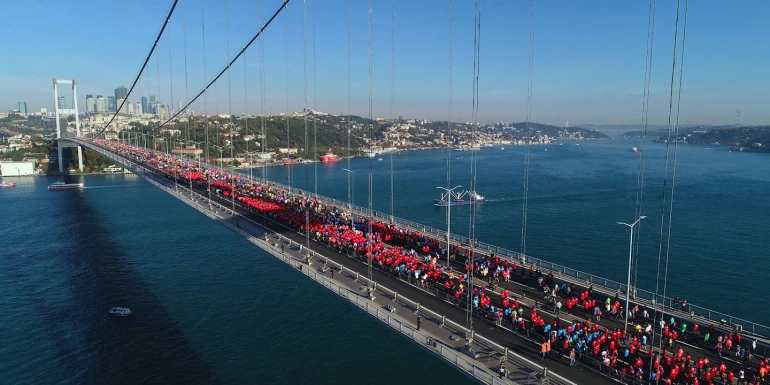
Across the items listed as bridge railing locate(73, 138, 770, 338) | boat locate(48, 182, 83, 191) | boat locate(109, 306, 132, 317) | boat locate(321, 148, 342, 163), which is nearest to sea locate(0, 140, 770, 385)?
boat locate(109, 306, 132, 317)

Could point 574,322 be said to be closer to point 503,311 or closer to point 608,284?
point 503,311

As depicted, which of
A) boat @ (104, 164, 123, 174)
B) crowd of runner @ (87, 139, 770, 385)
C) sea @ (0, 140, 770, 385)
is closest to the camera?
crowd of runner @ (87, 139, 770, 385)

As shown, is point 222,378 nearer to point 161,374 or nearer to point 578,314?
point 161,374

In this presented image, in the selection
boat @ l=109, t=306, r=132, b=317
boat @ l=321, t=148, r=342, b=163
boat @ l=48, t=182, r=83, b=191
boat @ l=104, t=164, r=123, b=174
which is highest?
boat @ l=321, t=148, r=342, b=163

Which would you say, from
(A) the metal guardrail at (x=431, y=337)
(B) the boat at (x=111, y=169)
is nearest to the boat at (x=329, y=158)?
(B) the boat at (x=111, y=169)

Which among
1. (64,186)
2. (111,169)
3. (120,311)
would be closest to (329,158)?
(111,169)

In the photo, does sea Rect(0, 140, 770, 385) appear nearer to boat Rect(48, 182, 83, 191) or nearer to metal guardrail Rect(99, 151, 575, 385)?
metal guardrail Rect(99, 151, 575, 385)
